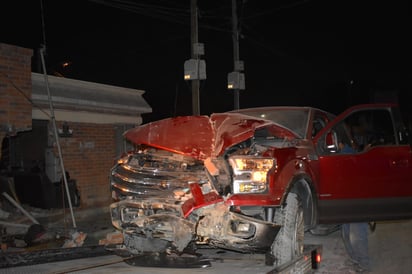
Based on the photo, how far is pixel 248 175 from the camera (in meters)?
5.27

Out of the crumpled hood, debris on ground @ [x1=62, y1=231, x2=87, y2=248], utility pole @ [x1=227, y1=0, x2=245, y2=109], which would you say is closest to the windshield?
the crumpled hood

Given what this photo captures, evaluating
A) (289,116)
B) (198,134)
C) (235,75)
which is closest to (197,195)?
(198,134)

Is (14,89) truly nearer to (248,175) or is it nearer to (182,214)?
(182,214)

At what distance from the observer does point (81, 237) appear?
28.5 ft

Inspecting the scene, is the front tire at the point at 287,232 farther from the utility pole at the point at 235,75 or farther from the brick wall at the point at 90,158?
the utility pole at the point at 235,75

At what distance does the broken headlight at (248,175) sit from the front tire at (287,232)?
0.50m

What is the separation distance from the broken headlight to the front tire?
0.50 meters

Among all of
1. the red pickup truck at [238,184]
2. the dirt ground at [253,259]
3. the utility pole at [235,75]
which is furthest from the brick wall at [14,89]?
the utility pole at [235,75]

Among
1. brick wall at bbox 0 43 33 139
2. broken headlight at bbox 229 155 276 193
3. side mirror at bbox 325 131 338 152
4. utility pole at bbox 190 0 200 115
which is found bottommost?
broken headlight at bbox 229 155 276 193

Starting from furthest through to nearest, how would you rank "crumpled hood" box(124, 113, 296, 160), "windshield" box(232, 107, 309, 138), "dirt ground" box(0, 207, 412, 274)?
"windshield" box(232, 107, 309, 138) < "dirt ground" box(0, 207, 412, 274) < "crumpled hood" box(124, 113, 296, 160)

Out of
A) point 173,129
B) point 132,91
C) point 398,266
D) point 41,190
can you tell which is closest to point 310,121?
point 173,129

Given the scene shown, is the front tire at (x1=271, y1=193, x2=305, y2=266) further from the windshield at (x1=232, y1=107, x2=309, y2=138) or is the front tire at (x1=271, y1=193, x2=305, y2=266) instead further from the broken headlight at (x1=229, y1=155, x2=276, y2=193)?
the windshield at (x1=232, y1=107, x2=309, y2=138)

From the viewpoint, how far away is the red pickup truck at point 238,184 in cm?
522

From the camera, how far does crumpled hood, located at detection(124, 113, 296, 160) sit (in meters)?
5.40
